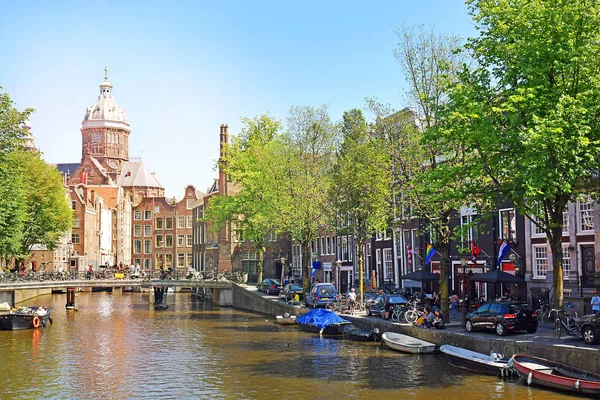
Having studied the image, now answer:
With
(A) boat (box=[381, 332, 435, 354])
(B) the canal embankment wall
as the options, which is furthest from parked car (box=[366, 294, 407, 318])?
(A) boat (box=[381, 332, 435, 354])

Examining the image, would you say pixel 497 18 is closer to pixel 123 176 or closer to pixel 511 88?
pixel 511 88

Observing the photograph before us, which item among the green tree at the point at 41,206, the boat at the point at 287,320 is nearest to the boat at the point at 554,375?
the boat at the point at 287,320

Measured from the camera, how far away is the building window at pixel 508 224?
4744 centimetres

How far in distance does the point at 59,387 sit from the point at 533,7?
25.4 metres

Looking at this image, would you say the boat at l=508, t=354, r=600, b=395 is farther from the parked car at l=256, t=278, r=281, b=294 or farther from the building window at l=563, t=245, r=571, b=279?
the parked car at l=256, t=278, r=281, b=294

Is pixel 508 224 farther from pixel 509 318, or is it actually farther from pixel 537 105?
pixel 537 105

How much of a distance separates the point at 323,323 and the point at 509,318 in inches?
594

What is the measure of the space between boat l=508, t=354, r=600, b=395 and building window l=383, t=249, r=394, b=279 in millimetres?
36508

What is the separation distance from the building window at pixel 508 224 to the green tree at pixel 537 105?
16.4m

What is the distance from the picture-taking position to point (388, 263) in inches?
2596

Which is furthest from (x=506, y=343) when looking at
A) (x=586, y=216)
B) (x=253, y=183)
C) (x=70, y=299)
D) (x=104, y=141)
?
(x=104, y=141)

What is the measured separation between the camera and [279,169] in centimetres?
6562

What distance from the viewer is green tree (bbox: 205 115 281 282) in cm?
6961

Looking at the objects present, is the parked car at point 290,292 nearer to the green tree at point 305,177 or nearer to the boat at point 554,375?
the green tree at point 305,177
